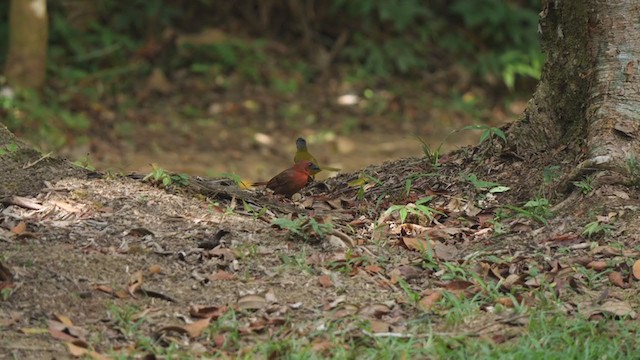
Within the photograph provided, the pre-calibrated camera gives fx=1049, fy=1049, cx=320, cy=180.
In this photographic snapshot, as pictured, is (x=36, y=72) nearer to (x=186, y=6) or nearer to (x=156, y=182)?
(x=186, y=6)

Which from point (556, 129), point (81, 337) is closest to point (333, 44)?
point (556, 129)

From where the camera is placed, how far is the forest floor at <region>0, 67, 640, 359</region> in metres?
3.80

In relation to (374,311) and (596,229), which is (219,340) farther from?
(596,229)

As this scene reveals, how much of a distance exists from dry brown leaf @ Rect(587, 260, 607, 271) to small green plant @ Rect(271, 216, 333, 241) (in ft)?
3.68

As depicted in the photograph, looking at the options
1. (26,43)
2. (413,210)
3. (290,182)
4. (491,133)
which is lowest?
(413,210)

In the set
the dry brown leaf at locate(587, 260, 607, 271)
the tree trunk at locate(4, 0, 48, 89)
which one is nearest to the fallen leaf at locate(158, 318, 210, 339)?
the dry brown leaf at locate(587, 260, 607, 271)

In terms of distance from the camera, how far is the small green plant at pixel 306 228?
4.63 meters

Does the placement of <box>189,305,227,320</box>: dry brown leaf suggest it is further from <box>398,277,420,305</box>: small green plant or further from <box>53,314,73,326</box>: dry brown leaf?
<box>398,277,420,305</box>: small green plant

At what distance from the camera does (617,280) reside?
425 centimetres

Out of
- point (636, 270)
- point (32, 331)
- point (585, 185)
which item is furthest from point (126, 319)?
point (585, 185)

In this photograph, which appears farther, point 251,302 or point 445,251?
point 445,251

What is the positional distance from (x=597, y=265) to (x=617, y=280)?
0.44ft

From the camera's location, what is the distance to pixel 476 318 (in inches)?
158

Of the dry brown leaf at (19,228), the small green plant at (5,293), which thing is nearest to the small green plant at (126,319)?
the small green plant at (5,293)
